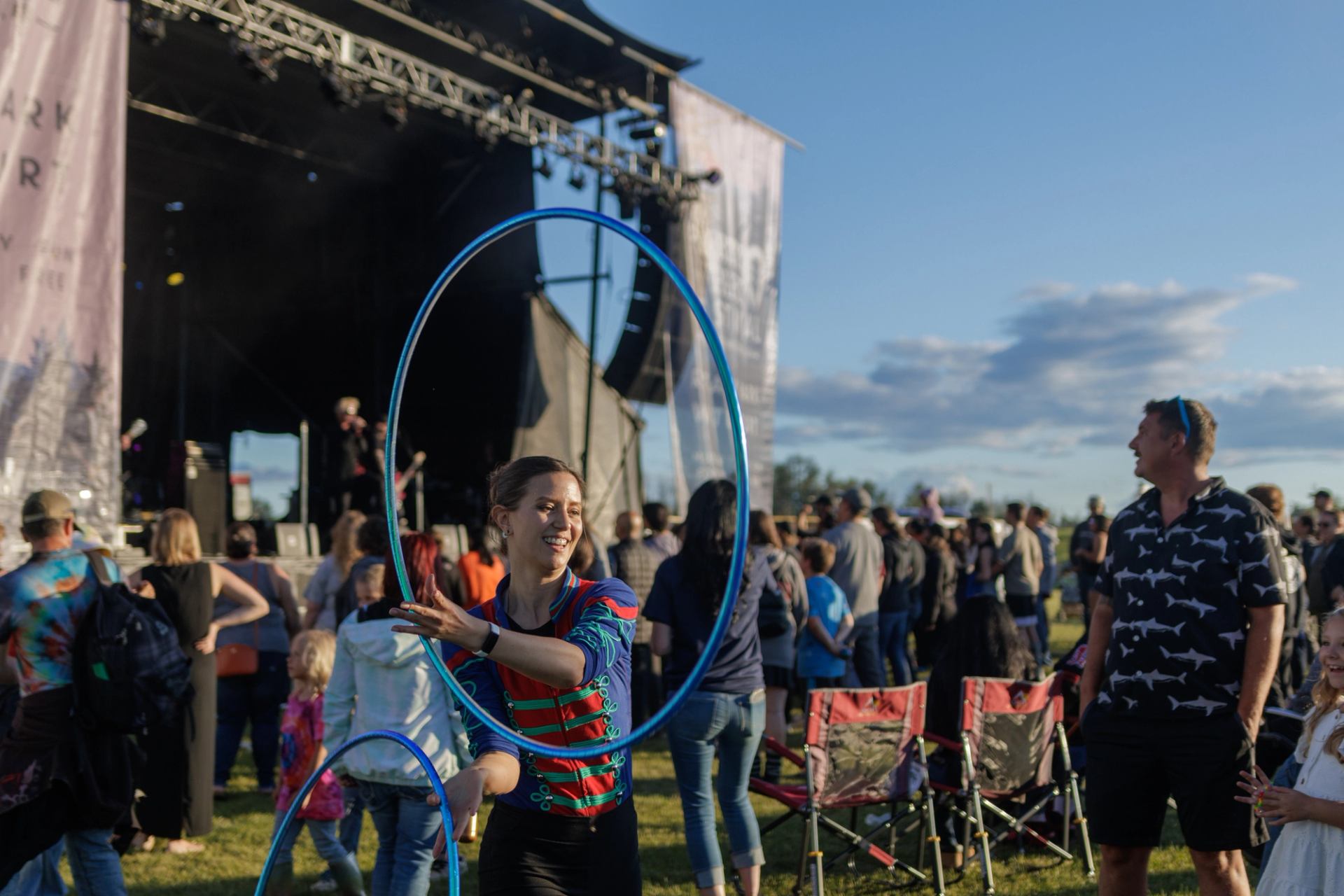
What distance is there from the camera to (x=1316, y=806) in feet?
10.5

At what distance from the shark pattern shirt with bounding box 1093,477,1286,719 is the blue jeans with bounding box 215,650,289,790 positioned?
549cm

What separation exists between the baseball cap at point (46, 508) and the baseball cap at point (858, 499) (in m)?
5.86

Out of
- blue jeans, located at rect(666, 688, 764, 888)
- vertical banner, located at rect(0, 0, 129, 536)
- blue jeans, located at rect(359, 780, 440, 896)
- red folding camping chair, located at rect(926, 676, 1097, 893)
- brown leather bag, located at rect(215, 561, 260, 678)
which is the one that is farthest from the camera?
vertical banner, located at rect(0, 0, 129, 536)

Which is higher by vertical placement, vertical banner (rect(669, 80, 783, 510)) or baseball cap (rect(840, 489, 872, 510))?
vertical banner (rect(669, 80, 783, 510))

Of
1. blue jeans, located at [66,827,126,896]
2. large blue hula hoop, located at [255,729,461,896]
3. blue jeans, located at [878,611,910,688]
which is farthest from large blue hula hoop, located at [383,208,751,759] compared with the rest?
blue jeans, located at [878,611,910,688]

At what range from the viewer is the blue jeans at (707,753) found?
4.49m

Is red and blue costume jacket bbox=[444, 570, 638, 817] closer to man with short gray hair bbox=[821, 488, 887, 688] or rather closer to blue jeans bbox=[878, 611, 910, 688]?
man with short gray hair bbox=[821, 488, 887, 688]

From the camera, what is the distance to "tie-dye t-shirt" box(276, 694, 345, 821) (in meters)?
4.79

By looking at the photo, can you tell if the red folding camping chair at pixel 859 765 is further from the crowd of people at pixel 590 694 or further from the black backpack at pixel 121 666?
the black backpack at pixel 121 666

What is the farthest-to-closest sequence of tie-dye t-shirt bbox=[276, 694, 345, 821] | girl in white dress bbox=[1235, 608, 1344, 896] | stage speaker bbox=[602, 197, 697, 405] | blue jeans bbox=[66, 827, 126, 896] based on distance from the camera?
1. stage speaker bbox=[602, 197, 697, 405]
2. tie-dye t-shirt bbox=[276, 694, 345, 821]
3. blue jeans bbox=[66, 827, 126, 896]
4. girl in white dress bbox=[1235, 608, 1344, 896]

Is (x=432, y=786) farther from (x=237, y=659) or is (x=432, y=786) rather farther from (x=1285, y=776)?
(x=237, y=659)

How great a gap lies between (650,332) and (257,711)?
9.11m

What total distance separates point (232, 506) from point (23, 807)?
562 inches

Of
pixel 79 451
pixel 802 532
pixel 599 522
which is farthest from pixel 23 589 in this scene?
pixel 599 522
